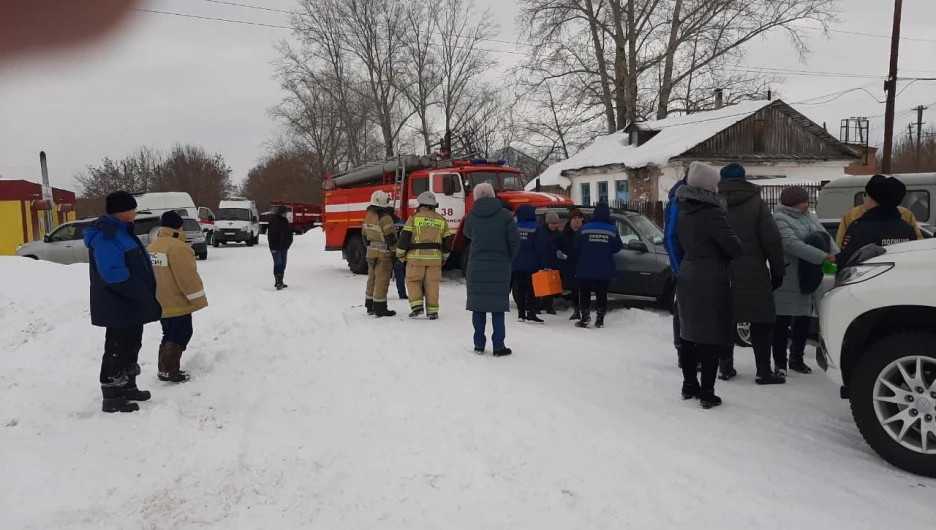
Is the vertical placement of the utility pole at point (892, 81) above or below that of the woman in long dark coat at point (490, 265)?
above

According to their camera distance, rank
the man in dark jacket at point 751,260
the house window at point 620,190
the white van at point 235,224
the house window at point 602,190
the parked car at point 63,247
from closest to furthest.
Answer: the man in dark jacket at point 751,260 < the parked car at point 63,247 < the white van at point 235,224 < the house window at point 620,190 < the house window at point 602,190

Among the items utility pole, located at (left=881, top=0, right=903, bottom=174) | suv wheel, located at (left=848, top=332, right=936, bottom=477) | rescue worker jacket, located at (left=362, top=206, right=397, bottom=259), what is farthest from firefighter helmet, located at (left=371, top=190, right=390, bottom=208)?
utility pole, located at (left=881, top=0, right=903, bottom=174)

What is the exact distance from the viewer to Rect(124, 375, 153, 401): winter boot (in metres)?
5.06

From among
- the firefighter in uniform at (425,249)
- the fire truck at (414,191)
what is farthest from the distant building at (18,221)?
the firefighter in uniform at (425,249)

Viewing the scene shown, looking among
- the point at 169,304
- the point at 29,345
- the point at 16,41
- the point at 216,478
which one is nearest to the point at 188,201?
the point at 29,345

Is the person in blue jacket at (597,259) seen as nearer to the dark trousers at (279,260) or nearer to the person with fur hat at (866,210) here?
the person with fur hat at (866,210)

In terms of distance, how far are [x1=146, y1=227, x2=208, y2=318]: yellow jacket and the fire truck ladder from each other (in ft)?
28.2

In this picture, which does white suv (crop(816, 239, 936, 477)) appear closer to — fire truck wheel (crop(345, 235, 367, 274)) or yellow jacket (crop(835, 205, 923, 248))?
yellow jacket (crop(835, 205, 923, 248))

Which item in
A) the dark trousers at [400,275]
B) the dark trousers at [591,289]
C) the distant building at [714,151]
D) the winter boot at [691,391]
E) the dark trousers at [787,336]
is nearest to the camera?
the winter boot at [691,391]

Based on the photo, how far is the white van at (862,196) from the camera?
960 cm

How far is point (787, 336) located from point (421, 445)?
12.9 ft

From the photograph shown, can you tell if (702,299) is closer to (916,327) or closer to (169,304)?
(916,327)

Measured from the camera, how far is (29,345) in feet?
22.2

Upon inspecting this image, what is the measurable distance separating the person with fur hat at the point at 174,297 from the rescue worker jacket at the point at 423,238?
328cm
